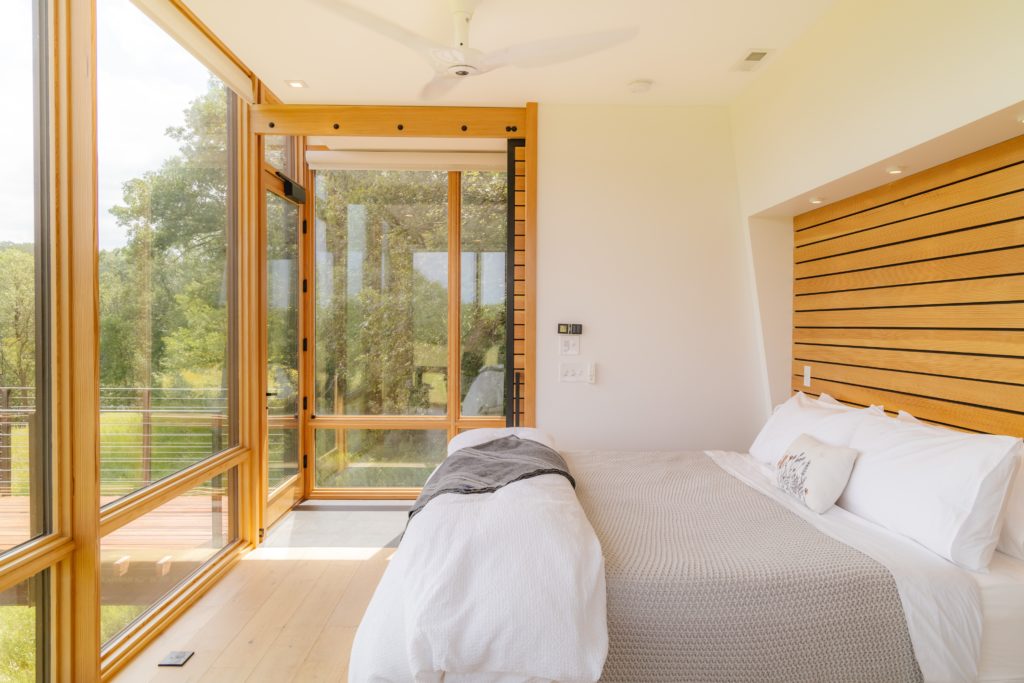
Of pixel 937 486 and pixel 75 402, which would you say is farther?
pixel 75 402

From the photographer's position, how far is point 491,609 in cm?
155

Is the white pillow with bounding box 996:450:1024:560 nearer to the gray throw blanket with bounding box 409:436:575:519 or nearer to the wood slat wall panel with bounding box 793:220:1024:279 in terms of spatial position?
the wood slat wall panel with bounding box 793:220:1024:279

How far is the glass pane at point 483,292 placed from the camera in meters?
4.65

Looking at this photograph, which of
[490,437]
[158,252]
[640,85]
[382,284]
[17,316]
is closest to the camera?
[17,316]

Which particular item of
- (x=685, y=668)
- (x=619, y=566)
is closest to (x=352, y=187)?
(x=619, y=566)

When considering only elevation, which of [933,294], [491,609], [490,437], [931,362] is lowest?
[491,609]

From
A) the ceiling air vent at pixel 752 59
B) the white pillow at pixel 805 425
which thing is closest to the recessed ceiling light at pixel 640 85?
the ceiling air vent at pixel 752 59

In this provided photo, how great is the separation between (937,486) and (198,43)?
365 centimetres

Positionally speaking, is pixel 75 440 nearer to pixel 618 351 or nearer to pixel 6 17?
pixel 6 17

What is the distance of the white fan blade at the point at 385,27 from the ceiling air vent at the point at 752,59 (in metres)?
1.66

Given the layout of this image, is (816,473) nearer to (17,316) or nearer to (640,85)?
(640,85)

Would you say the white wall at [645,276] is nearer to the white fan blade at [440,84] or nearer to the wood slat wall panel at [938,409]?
the wood slat wall panel at [938,409]

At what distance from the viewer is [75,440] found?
2.12m

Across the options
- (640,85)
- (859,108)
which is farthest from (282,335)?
(859,108)
